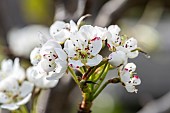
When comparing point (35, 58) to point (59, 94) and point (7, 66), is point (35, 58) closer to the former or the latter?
point (7, 66)

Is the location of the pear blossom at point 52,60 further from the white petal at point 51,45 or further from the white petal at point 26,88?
the white petal at point 26,88

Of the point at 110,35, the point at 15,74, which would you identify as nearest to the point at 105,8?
the point at 15,74

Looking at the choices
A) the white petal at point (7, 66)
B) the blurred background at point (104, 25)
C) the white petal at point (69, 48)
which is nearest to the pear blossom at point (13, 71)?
the white petal at point (7, 66)

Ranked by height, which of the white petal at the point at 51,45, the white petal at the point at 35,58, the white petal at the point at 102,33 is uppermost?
the white petal at the point at 102,33

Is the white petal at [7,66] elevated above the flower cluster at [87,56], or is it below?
below

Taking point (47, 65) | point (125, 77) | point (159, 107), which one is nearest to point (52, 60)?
point (47, 65)

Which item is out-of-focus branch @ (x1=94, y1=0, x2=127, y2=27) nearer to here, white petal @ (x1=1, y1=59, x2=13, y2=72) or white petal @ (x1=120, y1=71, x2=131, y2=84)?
white petal @ (x1=1, y1=59, x2=13, y2=72)
